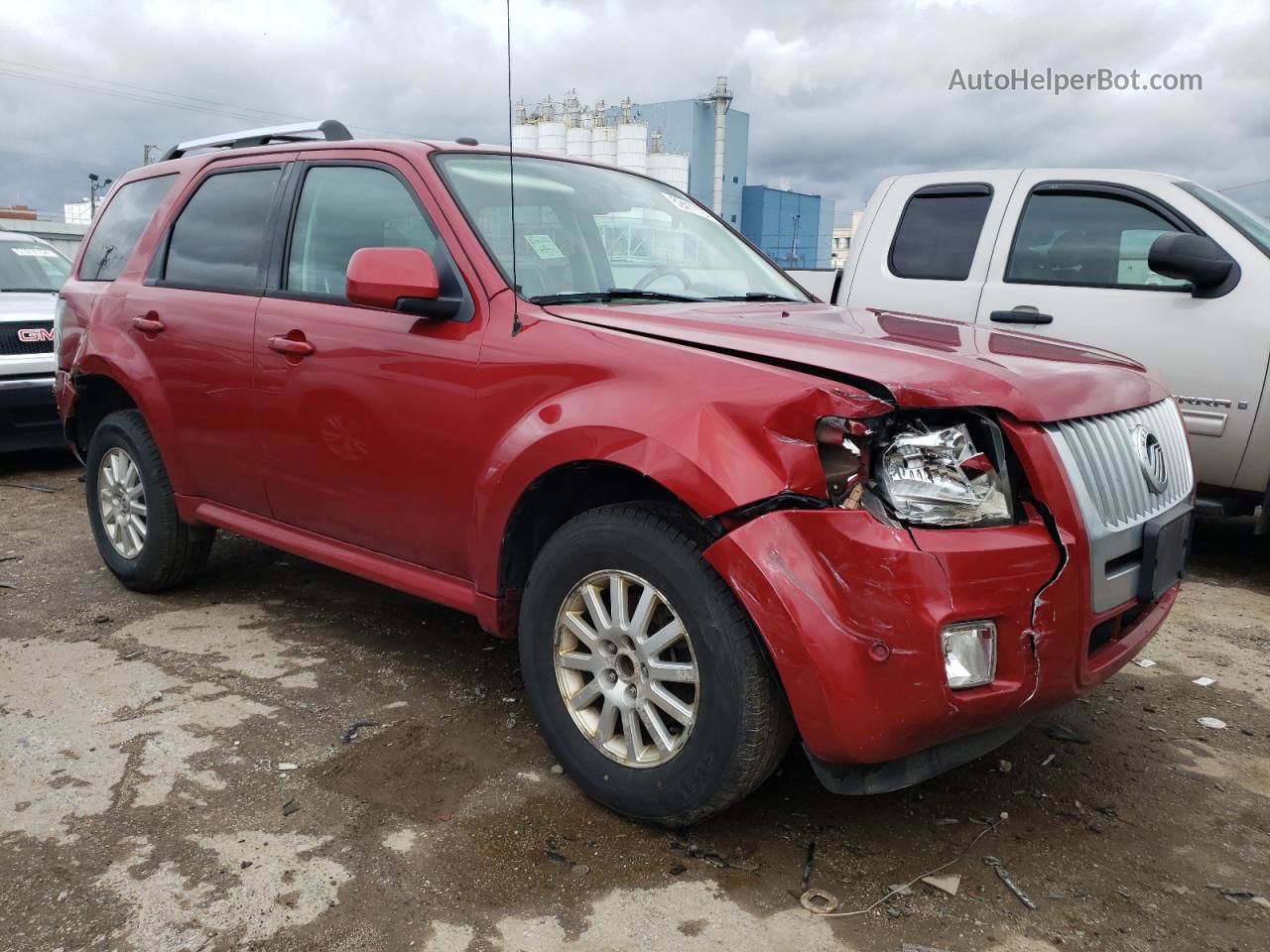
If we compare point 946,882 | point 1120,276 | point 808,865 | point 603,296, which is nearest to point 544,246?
point 603,296

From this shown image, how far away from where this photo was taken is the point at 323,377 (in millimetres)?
3279

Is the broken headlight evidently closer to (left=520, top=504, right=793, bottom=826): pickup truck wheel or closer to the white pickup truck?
(left=520, top=504, right=793, bottom=826): pickup truck wheel

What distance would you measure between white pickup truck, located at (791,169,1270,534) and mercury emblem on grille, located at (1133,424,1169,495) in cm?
241

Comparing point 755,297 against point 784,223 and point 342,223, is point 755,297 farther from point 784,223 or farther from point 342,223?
point 784,223

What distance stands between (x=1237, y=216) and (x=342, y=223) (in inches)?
172

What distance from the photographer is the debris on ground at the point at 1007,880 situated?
2.33 m

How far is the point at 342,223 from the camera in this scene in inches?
136

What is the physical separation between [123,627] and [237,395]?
1191 mm

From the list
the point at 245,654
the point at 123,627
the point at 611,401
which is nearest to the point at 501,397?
the point at 611,401

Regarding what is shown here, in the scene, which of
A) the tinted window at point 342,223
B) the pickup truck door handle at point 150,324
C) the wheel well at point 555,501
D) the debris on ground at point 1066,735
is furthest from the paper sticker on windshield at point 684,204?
the debris on ground at point 1066,735

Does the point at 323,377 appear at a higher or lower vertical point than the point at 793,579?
higher

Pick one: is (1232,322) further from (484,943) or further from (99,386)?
(99,386)

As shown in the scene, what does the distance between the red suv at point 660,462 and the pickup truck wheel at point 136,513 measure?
30 cm

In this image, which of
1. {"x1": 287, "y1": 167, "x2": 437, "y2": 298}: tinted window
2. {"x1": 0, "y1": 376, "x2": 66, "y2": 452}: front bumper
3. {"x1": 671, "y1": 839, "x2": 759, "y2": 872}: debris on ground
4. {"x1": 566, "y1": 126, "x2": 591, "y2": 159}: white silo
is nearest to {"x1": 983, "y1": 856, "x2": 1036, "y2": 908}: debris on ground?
{"x1": 671, "y1": 839, "x2": 759, "y2": 872}: debris on ground
